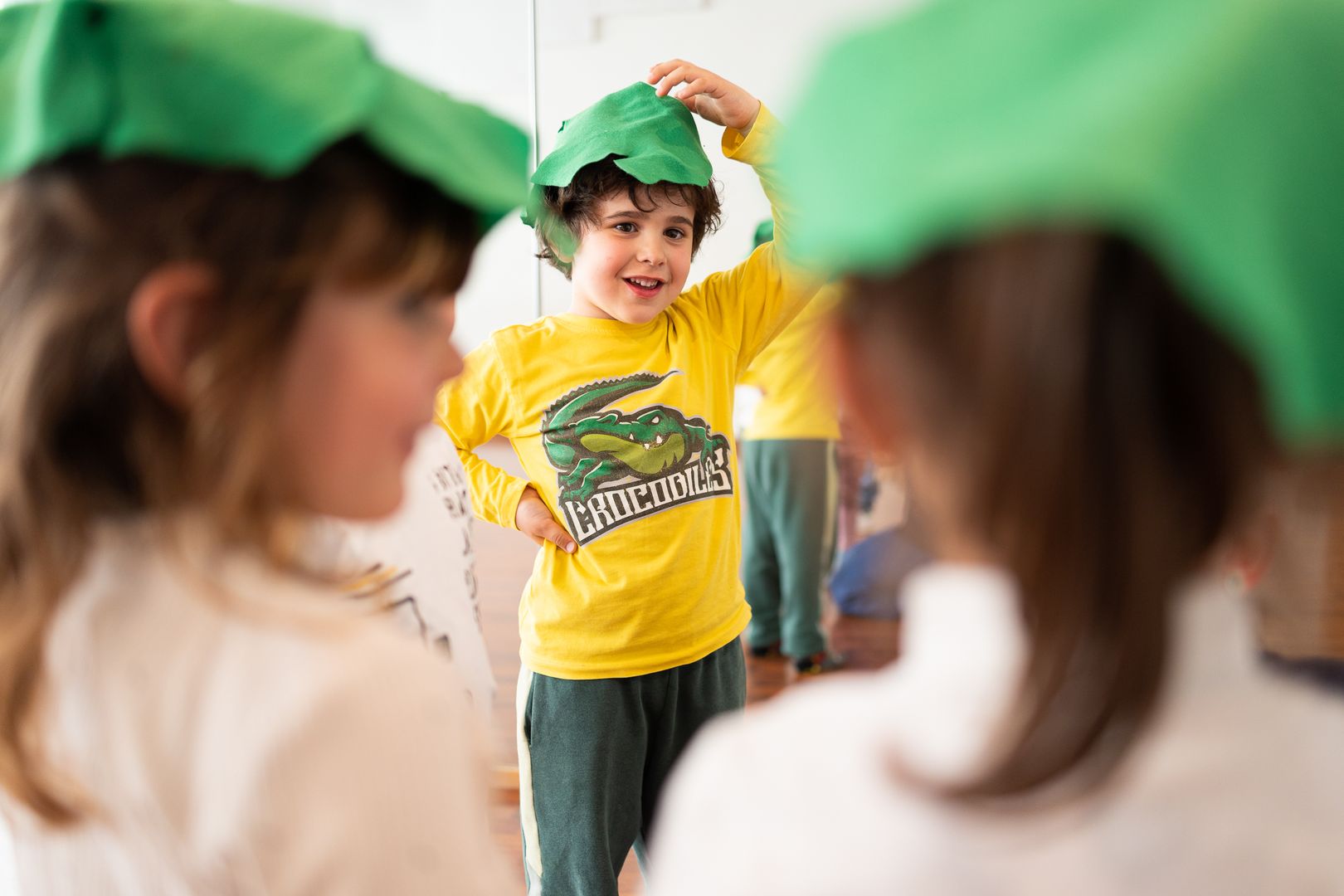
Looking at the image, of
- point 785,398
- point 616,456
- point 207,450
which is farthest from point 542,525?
point 785,398

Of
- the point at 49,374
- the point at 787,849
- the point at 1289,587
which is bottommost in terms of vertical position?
the point at 787,849

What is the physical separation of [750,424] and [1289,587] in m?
2.47

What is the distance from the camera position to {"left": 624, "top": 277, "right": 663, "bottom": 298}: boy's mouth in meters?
1.41

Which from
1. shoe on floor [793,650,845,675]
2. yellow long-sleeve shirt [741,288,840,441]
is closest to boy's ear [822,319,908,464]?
yellow long-sleeve shirt [741,288,840,441]

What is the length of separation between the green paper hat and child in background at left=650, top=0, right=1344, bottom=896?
3.12 feet

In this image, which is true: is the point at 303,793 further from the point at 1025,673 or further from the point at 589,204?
the point at 589,204

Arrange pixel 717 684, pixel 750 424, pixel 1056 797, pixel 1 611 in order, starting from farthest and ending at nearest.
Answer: pixel 750 424
pixel 717 684
pixel 1 611
pixel 1056 797

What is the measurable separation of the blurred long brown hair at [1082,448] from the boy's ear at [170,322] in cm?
34

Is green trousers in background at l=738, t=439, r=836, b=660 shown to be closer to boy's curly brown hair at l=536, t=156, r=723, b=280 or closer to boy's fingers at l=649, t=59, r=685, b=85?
boy's curly brown hair at l=536, t=156, r=723, b=280

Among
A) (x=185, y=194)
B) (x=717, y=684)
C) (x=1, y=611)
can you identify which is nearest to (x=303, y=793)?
(x=1, y=611)

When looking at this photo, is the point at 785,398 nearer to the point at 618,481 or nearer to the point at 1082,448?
the point at 618,481

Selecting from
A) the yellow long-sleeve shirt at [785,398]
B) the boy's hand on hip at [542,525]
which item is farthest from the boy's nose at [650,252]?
the yellow long-sleeve shirt at [785,398]

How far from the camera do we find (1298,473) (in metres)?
0.42

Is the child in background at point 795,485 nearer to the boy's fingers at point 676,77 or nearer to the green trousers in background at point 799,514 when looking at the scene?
the green trousers in background at point 799,514
